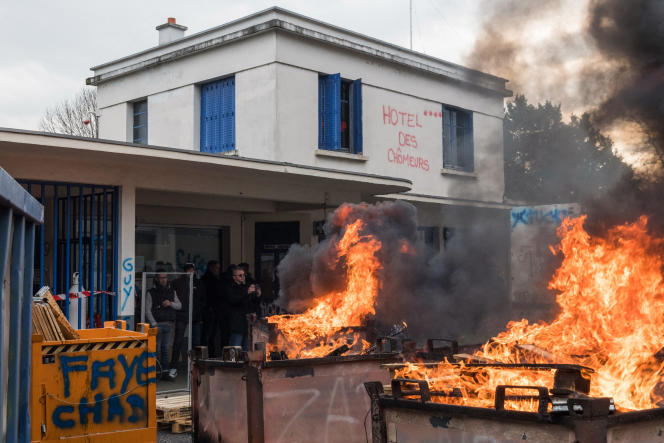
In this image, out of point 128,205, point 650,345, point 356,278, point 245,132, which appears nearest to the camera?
point 650,345

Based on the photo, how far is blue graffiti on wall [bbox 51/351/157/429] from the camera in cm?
649

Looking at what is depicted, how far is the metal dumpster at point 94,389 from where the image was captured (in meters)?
6.37

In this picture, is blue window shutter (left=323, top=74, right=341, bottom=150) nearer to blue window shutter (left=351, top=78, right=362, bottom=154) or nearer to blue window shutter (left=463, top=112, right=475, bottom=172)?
blue window shutter (left=351, top=78, right=362, bottom=154)

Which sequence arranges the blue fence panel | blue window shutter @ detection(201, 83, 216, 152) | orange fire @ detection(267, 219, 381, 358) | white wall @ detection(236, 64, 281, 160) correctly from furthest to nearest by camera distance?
blue window shutter @ detection(201, 83, 216, 152) < white wall @ detection(236, 64, 281, 160) < orange fire @ detection(267, 219, 381, 358) < the blue fence panel

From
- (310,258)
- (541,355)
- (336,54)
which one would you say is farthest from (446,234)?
(541,355)

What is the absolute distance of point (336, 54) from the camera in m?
15.4

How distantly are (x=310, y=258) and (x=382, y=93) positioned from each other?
662cm

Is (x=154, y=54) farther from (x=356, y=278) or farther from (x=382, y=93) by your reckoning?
(x=356, y=278)

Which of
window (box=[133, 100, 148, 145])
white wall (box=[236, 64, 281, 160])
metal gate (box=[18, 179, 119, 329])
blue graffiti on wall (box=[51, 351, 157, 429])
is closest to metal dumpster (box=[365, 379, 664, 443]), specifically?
blue graffiti on wall (box=[51, 351, 157, 429])

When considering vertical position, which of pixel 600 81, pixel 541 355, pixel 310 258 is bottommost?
pixel 541 355

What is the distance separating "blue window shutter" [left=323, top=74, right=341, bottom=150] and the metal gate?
5.35 m

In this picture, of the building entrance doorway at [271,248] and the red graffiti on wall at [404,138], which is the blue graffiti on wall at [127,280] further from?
the red graffiti on wall at [404,138]

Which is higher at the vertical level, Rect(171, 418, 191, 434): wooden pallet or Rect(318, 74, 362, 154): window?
Rect(318, 74, 362, 154): window

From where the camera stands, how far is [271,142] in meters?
14.4
